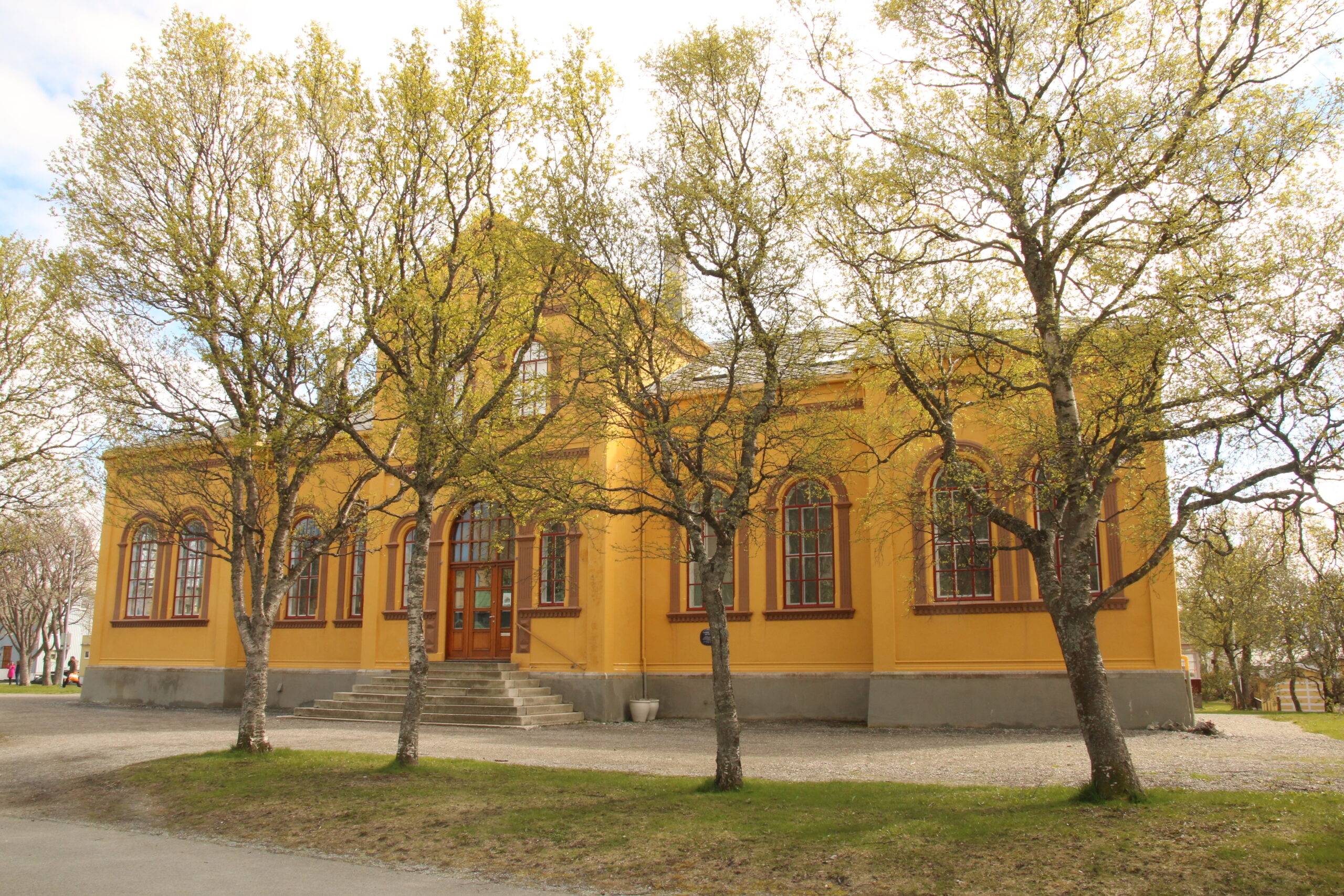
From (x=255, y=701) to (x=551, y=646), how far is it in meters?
7.42

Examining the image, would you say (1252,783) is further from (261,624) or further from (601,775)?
(261,624)

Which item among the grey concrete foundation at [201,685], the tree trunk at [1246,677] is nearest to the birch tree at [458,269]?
the grey concrete foundation at [201,685]

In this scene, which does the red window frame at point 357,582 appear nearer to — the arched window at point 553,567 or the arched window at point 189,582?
the arched window at point 189,582

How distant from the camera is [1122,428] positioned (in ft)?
25.9

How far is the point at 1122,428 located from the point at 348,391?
28.1 feet

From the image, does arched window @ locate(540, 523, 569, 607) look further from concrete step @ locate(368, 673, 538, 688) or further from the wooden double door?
concrete step @ locate(368, 673, 538, 688)

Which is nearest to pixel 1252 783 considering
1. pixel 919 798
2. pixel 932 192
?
pixel 919 798

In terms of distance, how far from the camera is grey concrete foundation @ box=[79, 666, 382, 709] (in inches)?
848

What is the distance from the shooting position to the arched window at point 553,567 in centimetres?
1931

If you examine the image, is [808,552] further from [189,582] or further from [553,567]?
[189,582]

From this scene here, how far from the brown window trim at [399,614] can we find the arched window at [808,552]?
24.8ft

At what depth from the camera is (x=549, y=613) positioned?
753 inches

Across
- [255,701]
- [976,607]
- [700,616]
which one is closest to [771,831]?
[255,701]

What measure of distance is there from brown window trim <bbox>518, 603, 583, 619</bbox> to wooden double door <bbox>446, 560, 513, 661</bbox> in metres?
0.41
